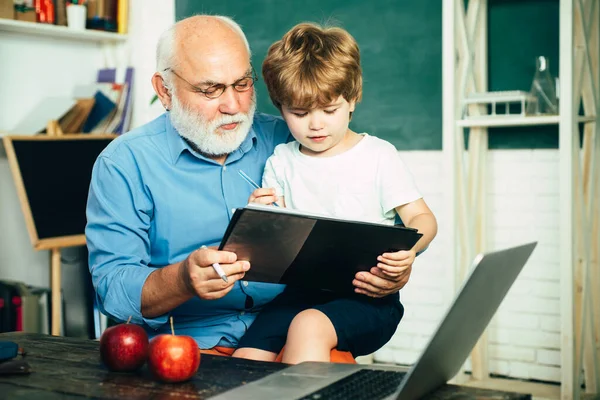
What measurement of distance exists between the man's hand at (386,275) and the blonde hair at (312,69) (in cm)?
52

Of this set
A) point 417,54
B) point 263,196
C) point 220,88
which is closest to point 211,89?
point 220,88

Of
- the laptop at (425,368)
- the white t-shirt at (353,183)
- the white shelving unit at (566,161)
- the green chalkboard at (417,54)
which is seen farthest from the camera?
the green chalkboard at (417,54)

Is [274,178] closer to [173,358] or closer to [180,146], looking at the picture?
[180,146]

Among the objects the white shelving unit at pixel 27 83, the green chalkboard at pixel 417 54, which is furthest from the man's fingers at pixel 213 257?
the white shelving unit at pixel 27 83

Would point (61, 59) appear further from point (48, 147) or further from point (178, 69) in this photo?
point (178, 69)

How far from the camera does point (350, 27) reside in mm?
4473

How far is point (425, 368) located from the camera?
1279 mm

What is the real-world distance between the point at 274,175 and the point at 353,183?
0.26 m

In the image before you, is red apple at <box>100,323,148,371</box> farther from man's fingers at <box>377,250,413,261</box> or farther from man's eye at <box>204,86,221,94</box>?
man's eye at <box>204,86,221,94</box>

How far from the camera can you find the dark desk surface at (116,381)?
141 cm

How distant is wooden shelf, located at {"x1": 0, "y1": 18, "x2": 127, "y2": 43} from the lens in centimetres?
455

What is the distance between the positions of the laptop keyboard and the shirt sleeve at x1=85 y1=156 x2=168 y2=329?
2.49 ft

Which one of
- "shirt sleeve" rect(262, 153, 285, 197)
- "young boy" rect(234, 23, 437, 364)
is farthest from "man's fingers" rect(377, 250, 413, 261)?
"shirt sleeve" rect(262, 153, 285, 197)

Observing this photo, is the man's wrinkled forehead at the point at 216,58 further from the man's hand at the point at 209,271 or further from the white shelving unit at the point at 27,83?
the white shelving unit at the point at 27,83
